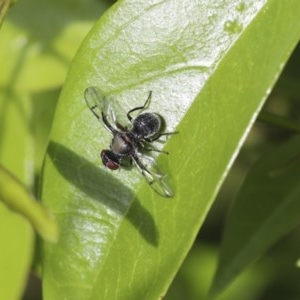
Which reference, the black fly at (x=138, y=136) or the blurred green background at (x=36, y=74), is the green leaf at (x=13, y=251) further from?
the black fly at (x=138, y=136)

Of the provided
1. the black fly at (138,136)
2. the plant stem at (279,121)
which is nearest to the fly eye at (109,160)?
the black fly at (138,136)

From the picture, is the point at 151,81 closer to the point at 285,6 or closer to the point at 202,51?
the point at 202,51

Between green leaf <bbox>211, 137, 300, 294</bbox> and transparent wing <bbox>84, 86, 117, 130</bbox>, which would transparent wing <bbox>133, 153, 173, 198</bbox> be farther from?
green leaf <bbox>211, 137, 300, 294</bbox>

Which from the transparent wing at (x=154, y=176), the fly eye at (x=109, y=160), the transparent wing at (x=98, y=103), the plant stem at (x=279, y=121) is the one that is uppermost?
the plant stem at (x=279, y=121)

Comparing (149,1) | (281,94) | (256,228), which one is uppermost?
(149,1)

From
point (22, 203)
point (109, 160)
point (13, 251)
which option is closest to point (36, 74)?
point (13, 251)

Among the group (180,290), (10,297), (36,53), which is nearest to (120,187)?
(10,297)

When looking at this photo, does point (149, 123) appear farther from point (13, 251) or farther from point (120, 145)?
point (13, 251)
